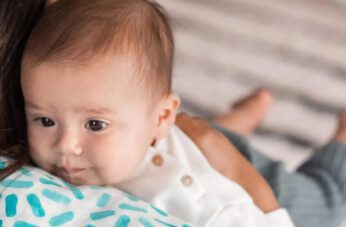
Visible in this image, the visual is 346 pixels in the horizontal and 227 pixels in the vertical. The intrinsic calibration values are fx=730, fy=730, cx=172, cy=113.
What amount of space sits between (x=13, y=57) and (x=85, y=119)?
115 millimetres

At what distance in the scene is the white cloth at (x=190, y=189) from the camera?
0.88 m

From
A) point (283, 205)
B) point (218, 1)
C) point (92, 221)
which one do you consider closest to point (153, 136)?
point (92, 221)

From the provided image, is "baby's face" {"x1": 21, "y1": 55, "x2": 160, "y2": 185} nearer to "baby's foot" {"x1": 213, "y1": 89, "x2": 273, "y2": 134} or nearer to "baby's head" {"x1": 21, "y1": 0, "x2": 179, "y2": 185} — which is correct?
"baby's head" {"x1": 21, "y1": 0, "x2": 179, "y2": 185}

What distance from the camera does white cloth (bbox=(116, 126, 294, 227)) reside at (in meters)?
0.88

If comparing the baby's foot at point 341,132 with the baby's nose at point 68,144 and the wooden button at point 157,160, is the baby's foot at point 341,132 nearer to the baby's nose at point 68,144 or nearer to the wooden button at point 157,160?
the wooden button at point 157,160

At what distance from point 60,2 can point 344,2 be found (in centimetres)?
82

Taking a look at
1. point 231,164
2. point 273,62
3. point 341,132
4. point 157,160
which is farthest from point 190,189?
point 273,62

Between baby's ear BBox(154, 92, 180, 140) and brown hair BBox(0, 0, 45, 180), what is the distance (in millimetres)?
165

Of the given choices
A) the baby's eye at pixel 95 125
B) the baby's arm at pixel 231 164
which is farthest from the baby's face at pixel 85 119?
the baby's arm at pixel 231 164

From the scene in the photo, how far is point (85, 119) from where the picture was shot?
0.80m

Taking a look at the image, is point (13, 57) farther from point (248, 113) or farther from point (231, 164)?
point (248, 113)

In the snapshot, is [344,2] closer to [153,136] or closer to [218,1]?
[218,1]

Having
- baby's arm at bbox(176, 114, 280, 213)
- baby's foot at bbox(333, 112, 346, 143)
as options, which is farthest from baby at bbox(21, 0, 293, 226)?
baby's foot at bbox(333, 112, 346, 143)

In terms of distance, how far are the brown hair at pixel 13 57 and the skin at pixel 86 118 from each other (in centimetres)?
4
